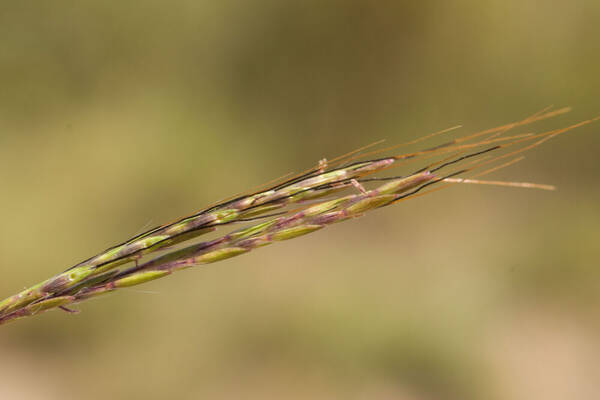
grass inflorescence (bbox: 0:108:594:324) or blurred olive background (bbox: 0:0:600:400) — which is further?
blurred olive background (bbox: 0:0:600:400)

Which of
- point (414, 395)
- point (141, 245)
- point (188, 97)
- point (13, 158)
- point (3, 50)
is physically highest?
point (3, 50)

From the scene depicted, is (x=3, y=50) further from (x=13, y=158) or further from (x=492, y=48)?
(x=492, y=48)

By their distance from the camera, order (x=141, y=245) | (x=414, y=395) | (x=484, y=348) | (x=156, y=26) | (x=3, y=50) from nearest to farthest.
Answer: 1. (x=141, y=245)
2. (x=414, y=395)
3. (x=484, y=348)
4. (x=3, y=50)
5. (x=156, y=26)

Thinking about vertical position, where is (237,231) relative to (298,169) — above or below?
below

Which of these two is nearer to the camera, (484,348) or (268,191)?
(268,191)

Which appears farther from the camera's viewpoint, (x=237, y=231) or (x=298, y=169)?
(x=298, y=169)

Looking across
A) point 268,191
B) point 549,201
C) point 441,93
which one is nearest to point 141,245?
point 268,191

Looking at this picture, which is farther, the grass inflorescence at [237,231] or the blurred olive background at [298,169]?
the blurred olive background at [298,169]

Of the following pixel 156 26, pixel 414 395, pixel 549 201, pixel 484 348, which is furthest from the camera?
pixel 549 201
